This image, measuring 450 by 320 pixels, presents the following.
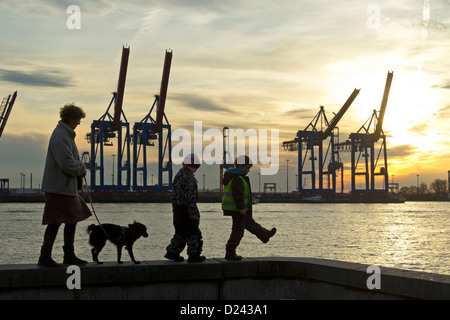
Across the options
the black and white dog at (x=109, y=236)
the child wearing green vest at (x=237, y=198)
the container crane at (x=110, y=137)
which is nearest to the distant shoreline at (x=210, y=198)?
the container crane at (x=110, y=137)

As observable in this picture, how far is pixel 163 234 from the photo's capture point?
2778cm

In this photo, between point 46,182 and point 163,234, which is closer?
point 46,182

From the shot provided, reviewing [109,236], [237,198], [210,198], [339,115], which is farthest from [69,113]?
[210,198]

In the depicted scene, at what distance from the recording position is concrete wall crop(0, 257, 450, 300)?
4520mm

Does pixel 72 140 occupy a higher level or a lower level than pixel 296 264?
higher

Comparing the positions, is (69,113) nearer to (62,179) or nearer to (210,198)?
(62,179)

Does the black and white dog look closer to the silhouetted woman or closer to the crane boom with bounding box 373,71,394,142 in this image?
the silhouetted woman

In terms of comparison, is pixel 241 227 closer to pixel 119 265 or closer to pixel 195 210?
pixel 195 210

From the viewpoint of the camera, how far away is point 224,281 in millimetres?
5234

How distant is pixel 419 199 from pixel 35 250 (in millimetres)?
150878

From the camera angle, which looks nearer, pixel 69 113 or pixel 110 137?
pixel 69 113

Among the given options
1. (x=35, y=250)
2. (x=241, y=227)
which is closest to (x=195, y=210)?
(x=241, y=227)

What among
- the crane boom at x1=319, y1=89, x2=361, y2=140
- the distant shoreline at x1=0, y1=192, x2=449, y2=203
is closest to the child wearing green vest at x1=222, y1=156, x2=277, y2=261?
the distant shoreline at x1=0, y1=192, x2=449, y2=203

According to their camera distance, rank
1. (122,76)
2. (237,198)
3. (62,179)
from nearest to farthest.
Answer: (62,179) < (237,198) < (122,76)
